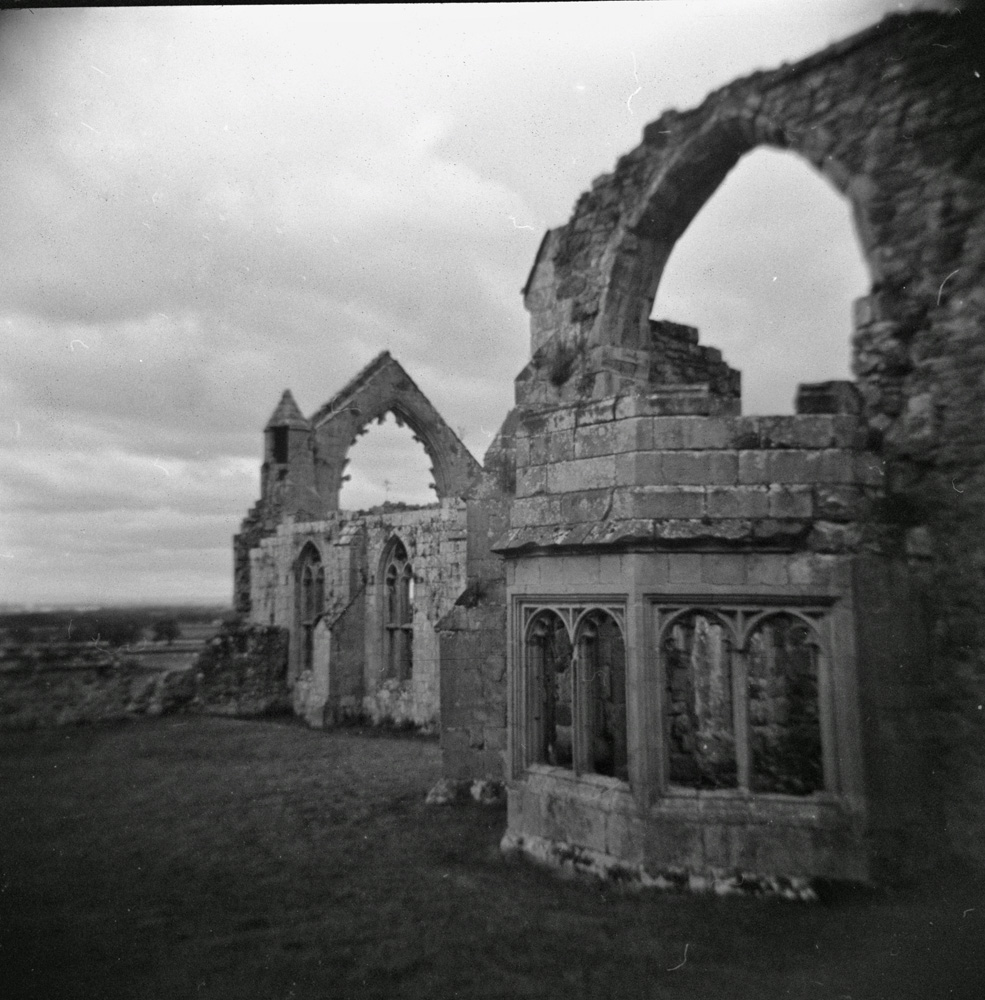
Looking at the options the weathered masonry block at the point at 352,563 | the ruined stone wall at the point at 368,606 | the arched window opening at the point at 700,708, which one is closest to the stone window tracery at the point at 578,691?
the arched window opening at the point at 700,708

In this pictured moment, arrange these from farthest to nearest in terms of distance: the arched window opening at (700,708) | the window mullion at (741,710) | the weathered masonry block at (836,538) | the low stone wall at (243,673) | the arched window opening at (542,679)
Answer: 1. the low stone wall at (243,673)
2. the arched window opening at (700,708)
3. the arched window opening at (542,679)
4. the window mullion at (741,710)
5. the weathered masonry block at (836,538)

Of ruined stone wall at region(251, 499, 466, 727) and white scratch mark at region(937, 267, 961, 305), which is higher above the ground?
white scratch mark at region(937, 267, 961, 305)

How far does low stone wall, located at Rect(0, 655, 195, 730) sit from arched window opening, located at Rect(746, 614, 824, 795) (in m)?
8.17

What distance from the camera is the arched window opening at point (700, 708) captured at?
7.59 meters

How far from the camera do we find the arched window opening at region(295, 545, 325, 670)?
1773 cm

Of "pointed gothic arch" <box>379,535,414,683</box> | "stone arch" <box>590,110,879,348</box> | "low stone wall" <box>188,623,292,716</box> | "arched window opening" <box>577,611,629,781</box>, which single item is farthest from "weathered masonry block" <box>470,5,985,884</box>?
"low stone wall" <box>188,623,292,716</box>

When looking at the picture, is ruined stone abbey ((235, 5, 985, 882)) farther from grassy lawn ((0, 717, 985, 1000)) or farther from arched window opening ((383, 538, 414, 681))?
arched window opening ((383, 538, 414, 681))

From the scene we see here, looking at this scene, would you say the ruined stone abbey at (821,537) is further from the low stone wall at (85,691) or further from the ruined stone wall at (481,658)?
the low stone wall at (85,691)

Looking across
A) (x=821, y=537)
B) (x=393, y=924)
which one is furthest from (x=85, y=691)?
(x=821, y=537)

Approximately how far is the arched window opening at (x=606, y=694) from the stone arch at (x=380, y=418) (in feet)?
39.2

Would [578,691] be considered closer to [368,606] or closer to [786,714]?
[786,714]

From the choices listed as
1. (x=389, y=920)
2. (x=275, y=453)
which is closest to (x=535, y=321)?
(x=389, y=920)

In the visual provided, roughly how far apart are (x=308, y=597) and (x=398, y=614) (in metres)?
3.30

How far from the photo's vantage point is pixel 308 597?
18.0 meters
